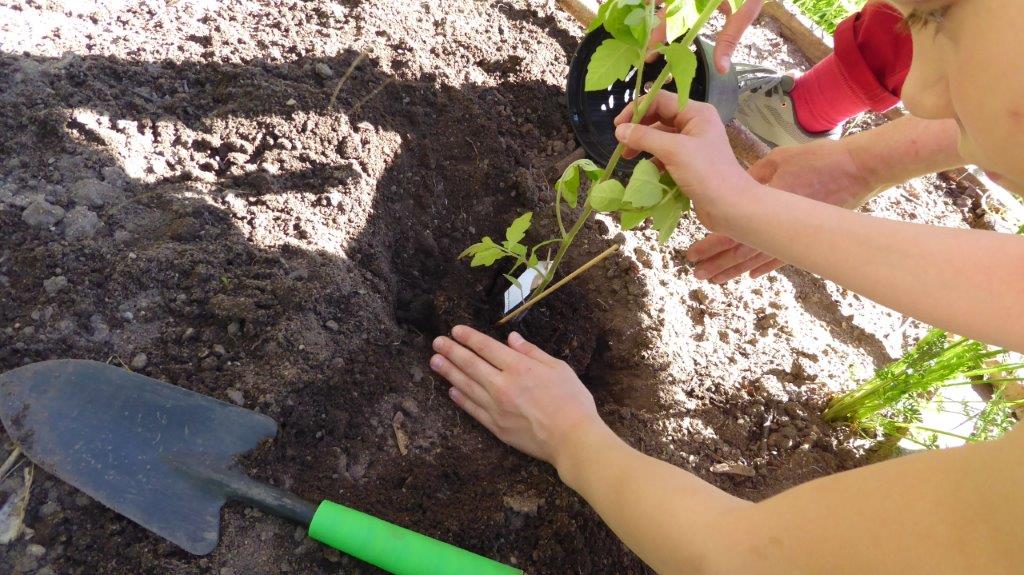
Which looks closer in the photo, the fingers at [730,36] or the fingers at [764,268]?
the fingers at [730,36]

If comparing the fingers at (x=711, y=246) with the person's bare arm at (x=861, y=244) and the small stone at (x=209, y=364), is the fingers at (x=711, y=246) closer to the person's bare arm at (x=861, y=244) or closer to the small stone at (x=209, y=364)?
the person's bare arm at (x=861, y=244)

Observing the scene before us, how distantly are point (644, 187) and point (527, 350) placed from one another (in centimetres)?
59

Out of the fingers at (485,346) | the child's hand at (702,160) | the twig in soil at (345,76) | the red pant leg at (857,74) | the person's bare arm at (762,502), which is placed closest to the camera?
the person's bare arm at (762,502)

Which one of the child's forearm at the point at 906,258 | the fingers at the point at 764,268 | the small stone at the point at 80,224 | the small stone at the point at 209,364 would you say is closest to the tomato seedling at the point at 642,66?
the child's forearm at the point at 906,258

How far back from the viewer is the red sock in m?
2.12

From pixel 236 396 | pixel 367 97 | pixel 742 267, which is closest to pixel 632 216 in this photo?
pixel 742 267

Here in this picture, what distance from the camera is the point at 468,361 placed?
1.43 metres

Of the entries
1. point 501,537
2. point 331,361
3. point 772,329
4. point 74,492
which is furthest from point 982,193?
point 74,492

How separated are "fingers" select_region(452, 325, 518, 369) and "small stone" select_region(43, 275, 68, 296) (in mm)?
816

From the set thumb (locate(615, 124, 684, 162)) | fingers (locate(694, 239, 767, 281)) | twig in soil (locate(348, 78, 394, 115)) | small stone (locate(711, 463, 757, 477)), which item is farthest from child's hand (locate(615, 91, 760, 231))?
twig in soil (locate(348, 78, 394, 115))

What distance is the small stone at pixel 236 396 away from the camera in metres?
1.22

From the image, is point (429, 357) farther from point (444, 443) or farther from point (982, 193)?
point (982, 193)

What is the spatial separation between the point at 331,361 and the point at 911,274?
110cm

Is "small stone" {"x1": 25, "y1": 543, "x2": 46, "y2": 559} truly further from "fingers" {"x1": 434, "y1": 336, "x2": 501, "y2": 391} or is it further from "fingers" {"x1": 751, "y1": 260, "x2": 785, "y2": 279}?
"fingers" {"x1": 751, "y1": 260, "x2": 785, "y2": 279}
